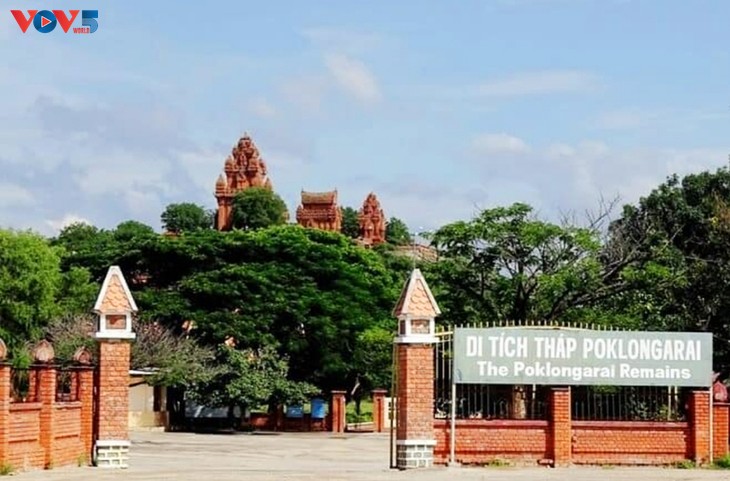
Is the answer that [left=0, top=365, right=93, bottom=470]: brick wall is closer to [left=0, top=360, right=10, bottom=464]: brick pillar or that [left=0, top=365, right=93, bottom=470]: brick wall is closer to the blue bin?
[left=0, top=360, right=10, bottom=464]: brick pillar

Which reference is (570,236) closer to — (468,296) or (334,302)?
(468,296)

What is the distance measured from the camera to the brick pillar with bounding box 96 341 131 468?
22891 millimetres

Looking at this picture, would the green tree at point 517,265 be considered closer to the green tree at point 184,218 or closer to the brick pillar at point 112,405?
the brick pillar at point 112,405

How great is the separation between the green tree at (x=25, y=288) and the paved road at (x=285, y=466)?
6931 mm

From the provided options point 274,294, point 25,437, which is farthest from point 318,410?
point 25,437

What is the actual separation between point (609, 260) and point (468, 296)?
4.92 metres

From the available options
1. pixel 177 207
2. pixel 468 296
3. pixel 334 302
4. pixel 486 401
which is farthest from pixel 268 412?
pixel 177 207

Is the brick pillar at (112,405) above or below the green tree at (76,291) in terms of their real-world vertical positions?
below

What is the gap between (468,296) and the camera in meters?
36.9

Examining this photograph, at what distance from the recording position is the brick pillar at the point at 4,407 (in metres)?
20.6

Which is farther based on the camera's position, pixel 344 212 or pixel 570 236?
pixel 344 212

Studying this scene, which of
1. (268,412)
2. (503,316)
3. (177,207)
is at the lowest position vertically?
(268,412)

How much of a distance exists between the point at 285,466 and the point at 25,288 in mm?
23072

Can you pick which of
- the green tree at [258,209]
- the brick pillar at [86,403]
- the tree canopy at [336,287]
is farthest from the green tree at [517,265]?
the green tree at [258,209]
